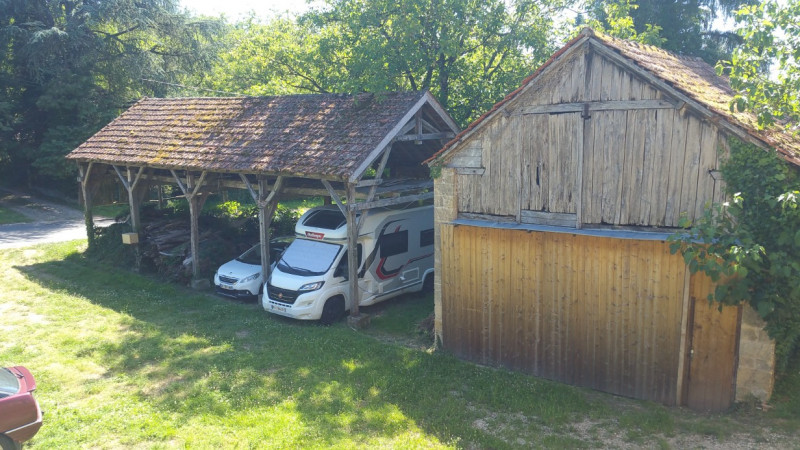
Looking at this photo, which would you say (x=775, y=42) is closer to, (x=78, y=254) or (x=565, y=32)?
(x=565, y=32)

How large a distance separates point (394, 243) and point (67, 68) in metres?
23.1

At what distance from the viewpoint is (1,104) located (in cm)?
2764

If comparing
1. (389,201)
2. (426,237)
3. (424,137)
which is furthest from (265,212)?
(424,137)

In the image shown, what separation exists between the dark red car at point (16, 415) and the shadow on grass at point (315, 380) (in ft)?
6.09

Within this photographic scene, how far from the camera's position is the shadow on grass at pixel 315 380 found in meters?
8.61

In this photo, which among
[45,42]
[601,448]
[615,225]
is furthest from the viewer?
[45,42]

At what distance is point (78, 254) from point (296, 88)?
10.1 metres

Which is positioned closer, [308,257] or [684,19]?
[308,257]

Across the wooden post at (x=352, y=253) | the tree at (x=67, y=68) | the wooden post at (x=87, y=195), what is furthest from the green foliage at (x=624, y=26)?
the tree at (x=67, y=68)

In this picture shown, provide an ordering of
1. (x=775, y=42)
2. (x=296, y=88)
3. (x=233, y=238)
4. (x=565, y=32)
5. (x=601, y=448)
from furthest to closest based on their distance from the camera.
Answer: (x=296, y=88) < (x=565, y=32) < (x=233, y=238) < (x=775, y=42) < (x=601, y=448)

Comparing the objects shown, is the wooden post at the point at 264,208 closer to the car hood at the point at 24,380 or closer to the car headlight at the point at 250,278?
the car headlight at the point at 250,278

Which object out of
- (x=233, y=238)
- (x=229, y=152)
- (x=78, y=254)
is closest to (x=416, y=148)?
(x=229, y=152)

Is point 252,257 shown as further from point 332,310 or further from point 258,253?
point 332,310

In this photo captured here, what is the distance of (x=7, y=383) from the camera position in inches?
298
